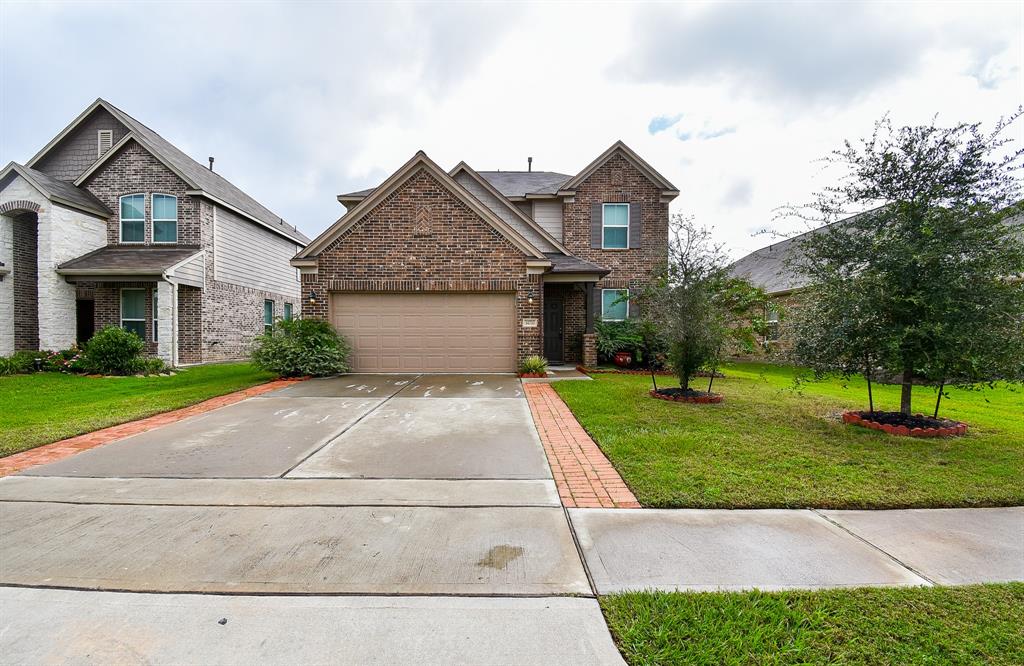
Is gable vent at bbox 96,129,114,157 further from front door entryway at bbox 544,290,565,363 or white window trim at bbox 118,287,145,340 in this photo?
front door entryway at bbox 544,290,565,363

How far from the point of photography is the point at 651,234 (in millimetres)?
16641

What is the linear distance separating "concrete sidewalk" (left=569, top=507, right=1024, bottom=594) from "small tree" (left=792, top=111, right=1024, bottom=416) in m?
2.94

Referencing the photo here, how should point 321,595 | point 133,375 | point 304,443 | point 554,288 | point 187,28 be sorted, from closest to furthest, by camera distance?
point 321,595
point 304,443
point 187,28
point 133,375
point 554,288

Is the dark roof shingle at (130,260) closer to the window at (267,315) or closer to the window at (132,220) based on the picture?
the window at (132,220)

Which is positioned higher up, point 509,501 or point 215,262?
point 215,262

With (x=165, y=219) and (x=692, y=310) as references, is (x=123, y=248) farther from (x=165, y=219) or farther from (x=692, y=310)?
(x=692, y=310)

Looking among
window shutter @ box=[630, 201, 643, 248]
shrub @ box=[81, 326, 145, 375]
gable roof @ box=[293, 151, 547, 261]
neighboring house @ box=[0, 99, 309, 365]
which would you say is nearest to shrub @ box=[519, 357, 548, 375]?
gable roof @ box=[293, 151, 547, 261]

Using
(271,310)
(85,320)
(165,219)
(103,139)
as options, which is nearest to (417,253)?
(165,219)

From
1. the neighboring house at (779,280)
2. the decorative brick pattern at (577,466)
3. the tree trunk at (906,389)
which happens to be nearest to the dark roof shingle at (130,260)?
the decorative brick pattern at (577,466)

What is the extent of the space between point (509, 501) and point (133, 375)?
1373 centimetres

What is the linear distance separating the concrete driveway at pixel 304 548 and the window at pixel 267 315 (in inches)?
585

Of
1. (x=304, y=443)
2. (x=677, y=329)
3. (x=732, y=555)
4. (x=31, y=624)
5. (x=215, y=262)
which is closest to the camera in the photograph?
(x=31, y=624)

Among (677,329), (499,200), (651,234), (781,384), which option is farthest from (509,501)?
(651,234)

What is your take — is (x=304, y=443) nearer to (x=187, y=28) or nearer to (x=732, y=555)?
(x=732, y=555)
